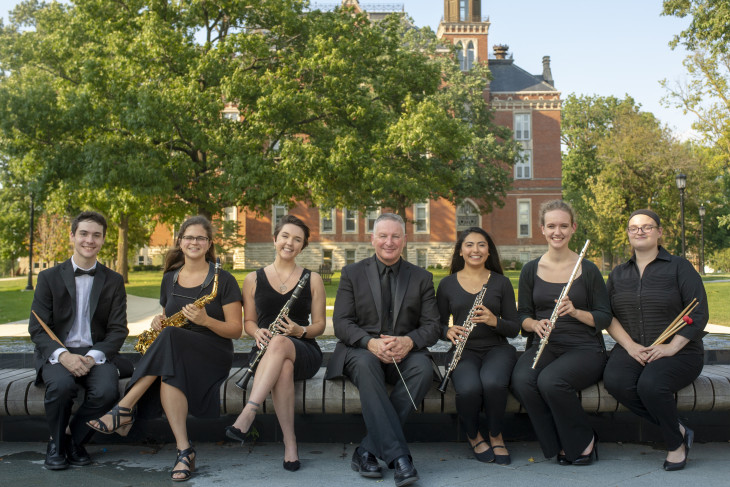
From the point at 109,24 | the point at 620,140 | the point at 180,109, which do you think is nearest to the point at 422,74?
the point at 180,109

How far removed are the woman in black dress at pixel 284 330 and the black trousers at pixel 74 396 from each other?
86 cm

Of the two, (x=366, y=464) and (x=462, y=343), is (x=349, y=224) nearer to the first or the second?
(x=462, y=343)

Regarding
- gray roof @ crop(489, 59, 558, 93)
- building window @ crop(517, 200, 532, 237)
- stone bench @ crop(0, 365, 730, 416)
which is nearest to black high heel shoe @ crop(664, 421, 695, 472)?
stone bench @ crop(0, 365, 730, 416)

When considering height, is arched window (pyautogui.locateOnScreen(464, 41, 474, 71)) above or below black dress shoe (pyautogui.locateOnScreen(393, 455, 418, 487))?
above

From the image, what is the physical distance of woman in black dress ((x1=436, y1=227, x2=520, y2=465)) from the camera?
13.3 ft

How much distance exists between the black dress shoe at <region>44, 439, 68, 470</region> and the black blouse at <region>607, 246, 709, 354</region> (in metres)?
3.69

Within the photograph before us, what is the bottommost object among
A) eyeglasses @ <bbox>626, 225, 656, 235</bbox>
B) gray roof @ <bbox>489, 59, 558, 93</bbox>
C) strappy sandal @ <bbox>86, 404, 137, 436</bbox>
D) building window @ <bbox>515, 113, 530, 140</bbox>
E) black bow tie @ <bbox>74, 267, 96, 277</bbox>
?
strappy sandal @ <bbox>86, 404, 137, 436</bbox>

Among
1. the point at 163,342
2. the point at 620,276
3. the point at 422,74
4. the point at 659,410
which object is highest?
the point at 422,74

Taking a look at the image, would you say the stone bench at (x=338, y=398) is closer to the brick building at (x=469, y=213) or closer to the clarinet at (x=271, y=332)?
the clarinet at (x=271, y=332)

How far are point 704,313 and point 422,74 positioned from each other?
60.7ft

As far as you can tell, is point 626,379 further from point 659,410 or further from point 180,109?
point 180,109

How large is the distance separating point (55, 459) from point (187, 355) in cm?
98

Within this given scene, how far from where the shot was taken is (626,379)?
400 cm

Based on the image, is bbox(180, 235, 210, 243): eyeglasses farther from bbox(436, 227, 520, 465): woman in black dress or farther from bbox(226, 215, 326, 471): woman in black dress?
bbox(436, 227, 520, 465): woman in black dress
